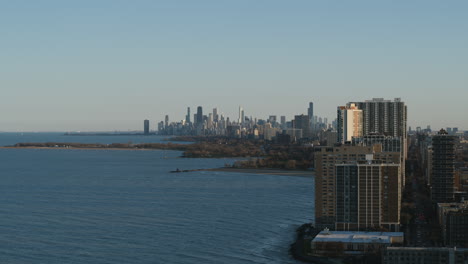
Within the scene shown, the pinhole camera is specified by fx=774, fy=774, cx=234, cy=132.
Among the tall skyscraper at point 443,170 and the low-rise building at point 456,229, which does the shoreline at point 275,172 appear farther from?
the low-rise building at point 456,229

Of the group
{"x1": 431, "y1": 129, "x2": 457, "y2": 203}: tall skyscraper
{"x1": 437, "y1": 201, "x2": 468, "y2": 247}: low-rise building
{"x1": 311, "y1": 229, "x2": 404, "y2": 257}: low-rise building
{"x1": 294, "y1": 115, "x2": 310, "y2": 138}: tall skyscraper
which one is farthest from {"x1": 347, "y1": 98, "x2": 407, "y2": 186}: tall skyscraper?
{"x1": 294, "y1": 115, "x2": 310, "y2": 138}: tall skyscraper

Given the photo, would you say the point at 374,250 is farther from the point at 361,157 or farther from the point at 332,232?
the point at 361,157

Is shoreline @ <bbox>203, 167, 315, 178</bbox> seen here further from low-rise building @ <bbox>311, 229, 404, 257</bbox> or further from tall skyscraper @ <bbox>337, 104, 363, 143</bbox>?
low-rise building @ <bbox>311, 229, 404, 257</bbox>

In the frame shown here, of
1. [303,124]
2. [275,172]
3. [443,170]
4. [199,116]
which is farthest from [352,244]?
[199,116]

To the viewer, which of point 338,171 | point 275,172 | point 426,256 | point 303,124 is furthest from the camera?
point 303,124

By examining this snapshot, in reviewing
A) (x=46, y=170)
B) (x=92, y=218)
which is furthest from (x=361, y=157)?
(x=46, y=170)

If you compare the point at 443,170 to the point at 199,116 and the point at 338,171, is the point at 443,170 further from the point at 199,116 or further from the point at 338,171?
the point at 199,116
